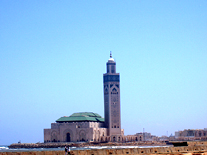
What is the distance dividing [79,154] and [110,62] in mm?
148826

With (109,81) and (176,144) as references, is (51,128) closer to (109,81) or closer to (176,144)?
(109,81)

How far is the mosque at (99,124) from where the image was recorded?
162 meters

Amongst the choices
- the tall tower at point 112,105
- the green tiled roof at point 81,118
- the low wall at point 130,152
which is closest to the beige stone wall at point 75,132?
the green tiled roof at point 81,118

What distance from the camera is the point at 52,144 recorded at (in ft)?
520

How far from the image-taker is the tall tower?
171 metres

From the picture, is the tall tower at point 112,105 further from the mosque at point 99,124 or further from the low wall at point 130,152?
the low wall at point 130,152

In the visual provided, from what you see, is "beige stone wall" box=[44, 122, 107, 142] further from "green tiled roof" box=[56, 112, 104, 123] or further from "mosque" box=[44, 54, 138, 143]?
"green tiled roof" box=[56, 112, 104, 123]

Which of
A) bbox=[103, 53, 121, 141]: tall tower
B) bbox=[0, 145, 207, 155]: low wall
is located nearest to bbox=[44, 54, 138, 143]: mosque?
bbox=[103, 53, 121, 141]: tall tower

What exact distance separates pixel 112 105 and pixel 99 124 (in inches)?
390

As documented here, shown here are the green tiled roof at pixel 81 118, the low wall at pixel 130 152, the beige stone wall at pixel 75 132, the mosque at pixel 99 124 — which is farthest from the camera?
the green tiled roof at pixel 81 118

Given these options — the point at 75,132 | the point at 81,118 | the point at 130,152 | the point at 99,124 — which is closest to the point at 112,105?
the point at 99,124

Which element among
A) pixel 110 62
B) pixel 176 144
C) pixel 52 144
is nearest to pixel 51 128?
pixel 52 144

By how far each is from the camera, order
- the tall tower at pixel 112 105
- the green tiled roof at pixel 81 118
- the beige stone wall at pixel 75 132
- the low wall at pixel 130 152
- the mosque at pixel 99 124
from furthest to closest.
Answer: the tall tower at pixel 112 105, the green tiled roof at pixel 81 118, the mosque at pixel 99 124, the beige stone wall at pixel 75 132, the low wall at pixel 130 152

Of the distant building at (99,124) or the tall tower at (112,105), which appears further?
the tall tower at (112,105)
